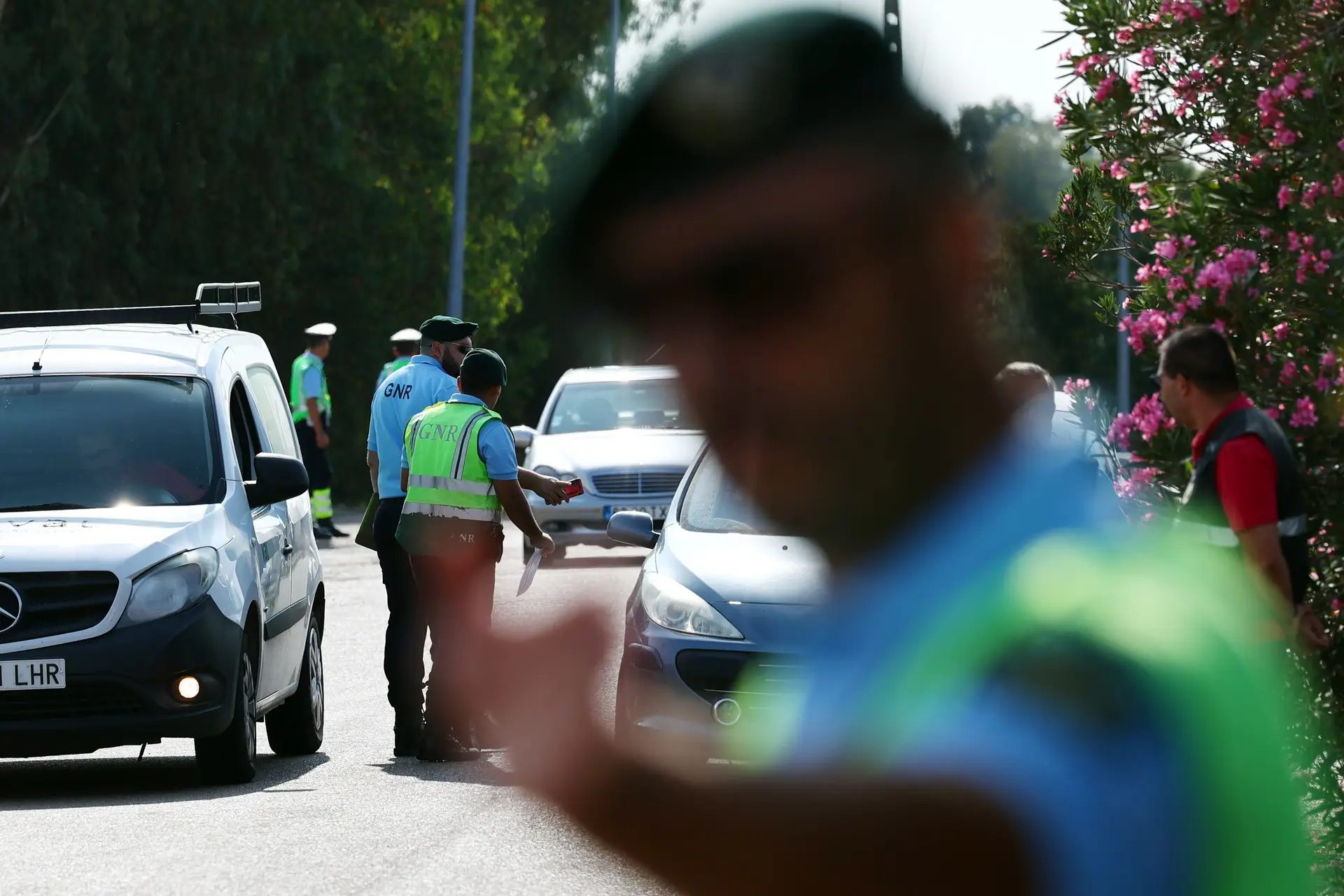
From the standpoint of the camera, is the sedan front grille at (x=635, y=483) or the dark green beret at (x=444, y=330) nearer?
the dark green beret at (x=444, y=330)

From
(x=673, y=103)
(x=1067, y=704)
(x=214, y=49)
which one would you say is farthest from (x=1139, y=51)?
(x=214, y=49)

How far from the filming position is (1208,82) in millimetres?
6941

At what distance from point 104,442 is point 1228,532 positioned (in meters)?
5.39

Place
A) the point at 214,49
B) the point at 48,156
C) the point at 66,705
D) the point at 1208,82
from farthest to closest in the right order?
the point at 214,49, the point at 48,156, the point at 66,705, the point at 1208,82

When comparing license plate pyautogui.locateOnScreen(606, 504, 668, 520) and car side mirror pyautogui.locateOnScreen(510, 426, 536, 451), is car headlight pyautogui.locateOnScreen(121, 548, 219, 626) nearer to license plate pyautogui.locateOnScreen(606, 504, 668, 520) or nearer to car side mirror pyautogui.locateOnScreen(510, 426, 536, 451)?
car side mirror pyautogui.locateOnScreen(510, 426, 536, 451)

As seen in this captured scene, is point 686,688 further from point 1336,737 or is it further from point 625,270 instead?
point 1336,737

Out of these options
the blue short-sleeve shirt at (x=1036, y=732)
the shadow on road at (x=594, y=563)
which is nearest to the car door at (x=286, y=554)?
the blue short-sleeve shirt at (x=1036, y=732)

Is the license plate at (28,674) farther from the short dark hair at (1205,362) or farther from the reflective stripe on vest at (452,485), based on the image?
the short dark hair at (1205,362)

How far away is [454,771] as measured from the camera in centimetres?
1016

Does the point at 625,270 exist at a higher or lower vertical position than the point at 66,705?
higher

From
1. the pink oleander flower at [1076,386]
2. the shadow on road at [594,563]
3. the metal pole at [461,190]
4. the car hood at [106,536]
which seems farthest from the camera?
the metal pole at [461,190]

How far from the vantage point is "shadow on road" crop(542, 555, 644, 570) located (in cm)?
2202

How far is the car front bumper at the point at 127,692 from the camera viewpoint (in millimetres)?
9016

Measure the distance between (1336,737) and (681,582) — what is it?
138 inches
